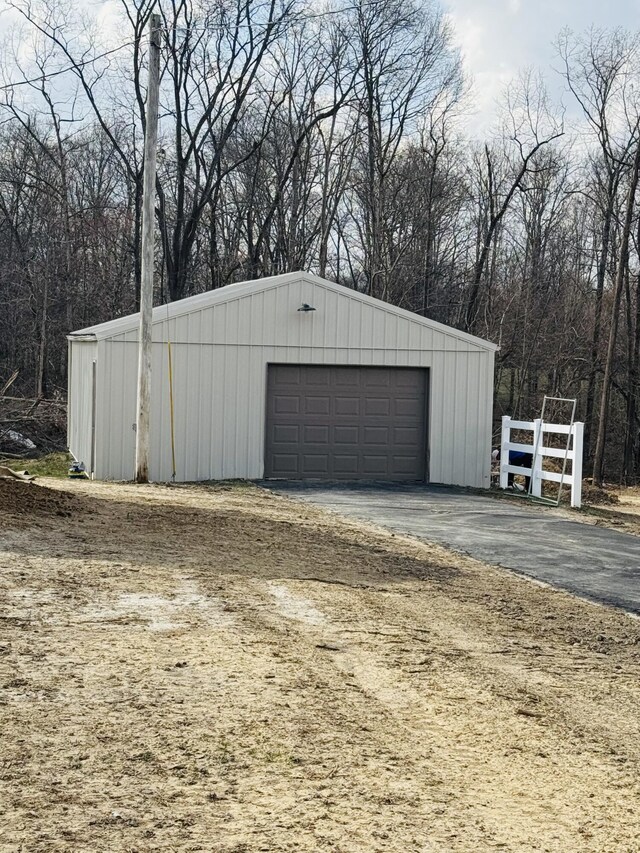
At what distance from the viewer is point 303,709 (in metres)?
5.44

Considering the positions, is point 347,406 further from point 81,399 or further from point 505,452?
point 81,399

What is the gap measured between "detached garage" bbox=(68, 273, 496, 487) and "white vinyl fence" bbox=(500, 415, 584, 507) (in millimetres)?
545

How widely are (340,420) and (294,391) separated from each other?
3.34ft

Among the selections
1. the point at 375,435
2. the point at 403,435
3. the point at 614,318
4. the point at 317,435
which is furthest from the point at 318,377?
the point at 614,318

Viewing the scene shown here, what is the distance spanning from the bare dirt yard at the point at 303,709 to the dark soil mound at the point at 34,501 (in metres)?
1.80

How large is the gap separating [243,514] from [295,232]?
80.5ft

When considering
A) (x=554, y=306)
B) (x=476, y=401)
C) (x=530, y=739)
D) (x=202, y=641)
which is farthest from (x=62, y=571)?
(x=554, y=306)

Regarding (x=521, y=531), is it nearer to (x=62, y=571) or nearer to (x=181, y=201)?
(x=62, y=571)

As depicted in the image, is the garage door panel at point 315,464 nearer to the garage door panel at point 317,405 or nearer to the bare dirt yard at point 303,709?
the garage door panel at point 317,405

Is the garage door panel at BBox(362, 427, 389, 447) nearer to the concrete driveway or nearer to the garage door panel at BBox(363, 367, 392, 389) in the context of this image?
the garage door panel at BBox(363, 367, 392, 389)

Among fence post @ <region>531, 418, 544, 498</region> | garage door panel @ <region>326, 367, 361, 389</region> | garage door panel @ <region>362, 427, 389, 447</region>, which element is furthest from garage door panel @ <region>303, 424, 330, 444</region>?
fence post @ <region>531, 418, 544, 498</region>

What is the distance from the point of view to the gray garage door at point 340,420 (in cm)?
2004

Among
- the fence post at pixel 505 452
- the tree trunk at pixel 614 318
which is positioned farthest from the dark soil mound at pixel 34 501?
the tree trunk at pixel 614 318

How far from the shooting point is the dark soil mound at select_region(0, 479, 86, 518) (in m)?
11.8
